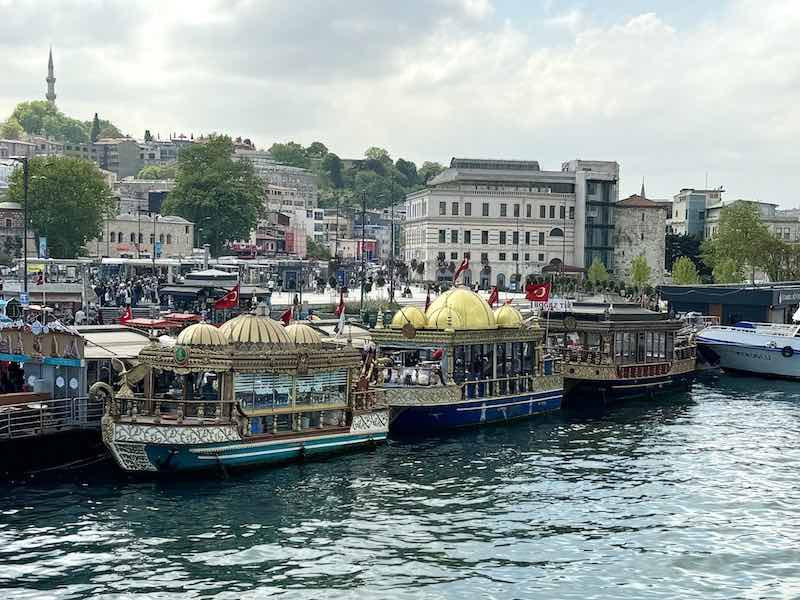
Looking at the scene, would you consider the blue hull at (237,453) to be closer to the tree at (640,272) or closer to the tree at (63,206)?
the tree at (63,206)

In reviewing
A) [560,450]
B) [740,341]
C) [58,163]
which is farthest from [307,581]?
[58,163]

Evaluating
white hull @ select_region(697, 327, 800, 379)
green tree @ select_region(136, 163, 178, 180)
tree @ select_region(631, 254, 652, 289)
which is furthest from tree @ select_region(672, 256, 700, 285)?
green tree @ select_region(136, 163, 178, 180)

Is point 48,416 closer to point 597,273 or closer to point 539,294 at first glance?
point 539,294

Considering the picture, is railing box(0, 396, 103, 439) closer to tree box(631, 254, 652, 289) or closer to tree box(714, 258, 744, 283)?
tree box(714, 258, 744, 283)

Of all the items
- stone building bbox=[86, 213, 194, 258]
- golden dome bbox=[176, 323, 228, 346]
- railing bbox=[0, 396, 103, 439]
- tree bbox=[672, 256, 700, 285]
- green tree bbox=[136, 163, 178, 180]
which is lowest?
railing bbox=[0, 396, 103, 439]

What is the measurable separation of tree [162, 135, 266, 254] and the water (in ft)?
231

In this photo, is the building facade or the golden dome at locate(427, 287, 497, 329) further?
the building facade

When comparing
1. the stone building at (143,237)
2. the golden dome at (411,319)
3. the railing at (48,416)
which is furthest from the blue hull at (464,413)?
the stone building at (143,237)

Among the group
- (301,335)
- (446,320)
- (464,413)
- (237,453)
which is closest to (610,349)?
(446,320)

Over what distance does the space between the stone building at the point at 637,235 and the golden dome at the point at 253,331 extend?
76141 mm

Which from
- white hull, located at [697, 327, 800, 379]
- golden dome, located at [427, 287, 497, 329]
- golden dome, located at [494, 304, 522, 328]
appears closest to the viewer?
golden dome, located at [427, 287, 497, 329]

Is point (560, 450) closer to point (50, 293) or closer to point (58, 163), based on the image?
point (50, 293)

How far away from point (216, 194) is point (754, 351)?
199 ft

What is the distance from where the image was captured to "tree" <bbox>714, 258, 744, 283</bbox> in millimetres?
85188
